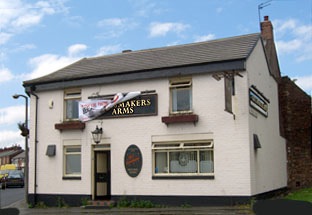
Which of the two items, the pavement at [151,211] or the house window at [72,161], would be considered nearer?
the pavement at [151,211]

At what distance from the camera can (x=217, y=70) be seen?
1517 cm

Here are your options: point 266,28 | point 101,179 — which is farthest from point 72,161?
point 266,28

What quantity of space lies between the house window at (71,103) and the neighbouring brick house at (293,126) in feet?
34.2

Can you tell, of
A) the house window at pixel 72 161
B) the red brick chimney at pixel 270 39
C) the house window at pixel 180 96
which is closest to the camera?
the house window at pixel 180 96

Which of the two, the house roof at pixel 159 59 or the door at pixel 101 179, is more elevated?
the house roof at pixel 159 59

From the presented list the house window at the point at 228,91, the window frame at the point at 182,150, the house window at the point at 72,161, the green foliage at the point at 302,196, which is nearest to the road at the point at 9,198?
the house window at the point at 72,161

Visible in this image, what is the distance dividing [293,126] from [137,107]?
412 inches

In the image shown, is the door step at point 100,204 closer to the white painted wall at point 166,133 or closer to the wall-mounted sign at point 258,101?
the white painted wall at point 166,133

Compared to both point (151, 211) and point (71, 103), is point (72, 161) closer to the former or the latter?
point (71, 103)

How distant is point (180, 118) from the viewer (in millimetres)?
15359

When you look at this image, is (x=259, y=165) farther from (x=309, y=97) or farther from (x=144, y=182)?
(x=309, y=97)

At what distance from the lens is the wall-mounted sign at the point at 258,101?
15484mm

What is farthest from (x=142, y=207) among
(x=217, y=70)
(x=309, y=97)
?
(x=309, y=97)

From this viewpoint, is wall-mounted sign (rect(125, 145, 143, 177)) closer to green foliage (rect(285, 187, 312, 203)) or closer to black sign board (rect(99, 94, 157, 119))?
Result: black sign board (rect(99, 94, 157, 119))
